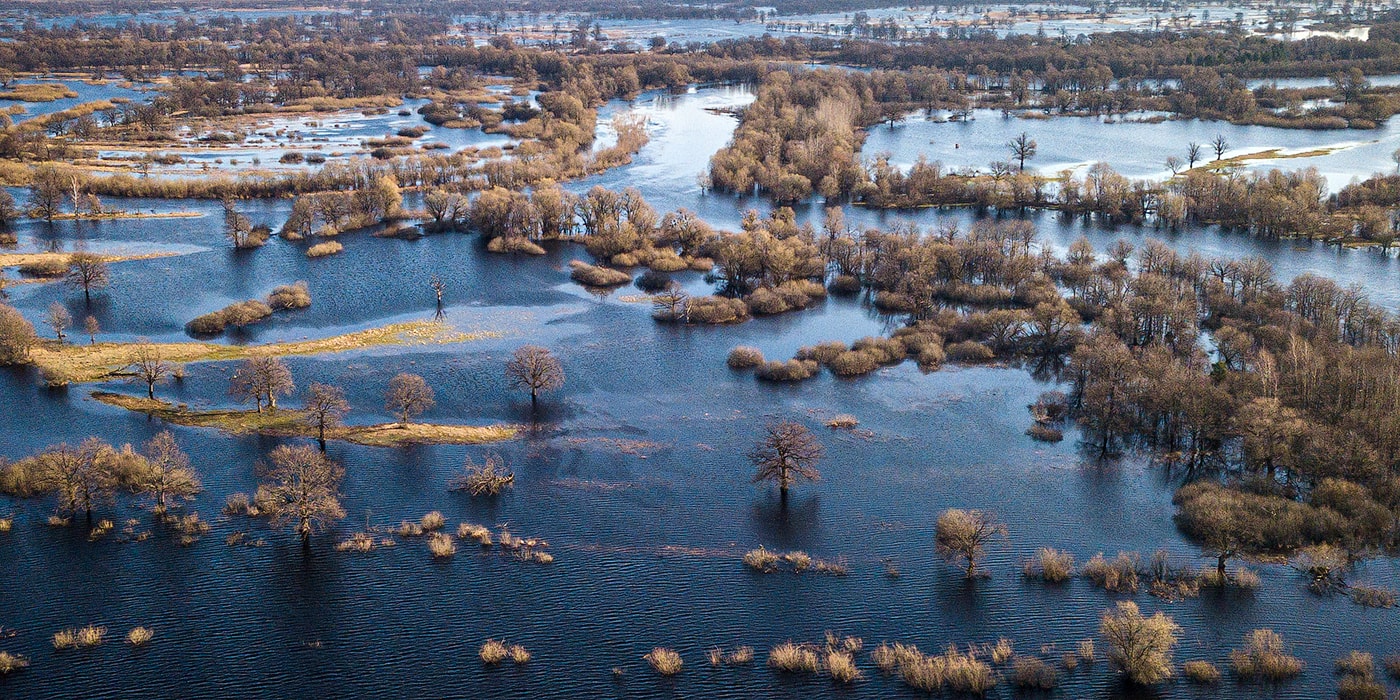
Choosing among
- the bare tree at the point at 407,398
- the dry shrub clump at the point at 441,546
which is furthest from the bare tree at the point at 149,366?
the dry shrub clump at the point at 441,546

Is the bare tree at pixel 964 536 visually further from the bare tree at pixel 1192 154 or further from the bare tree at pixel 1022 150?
the bare tree at pixel 1192 154

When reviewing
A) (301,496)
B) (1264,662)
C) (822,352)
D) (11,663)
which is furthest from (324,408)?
(1264,662)

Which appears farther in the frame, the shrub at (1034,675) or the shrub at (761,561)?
the shrub at (761,561)

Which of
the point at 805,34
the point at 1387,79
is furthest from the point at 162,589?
the point at 805,34

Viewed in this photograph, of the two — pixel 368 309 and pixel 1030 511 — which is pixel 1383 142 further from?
pixel 368 309

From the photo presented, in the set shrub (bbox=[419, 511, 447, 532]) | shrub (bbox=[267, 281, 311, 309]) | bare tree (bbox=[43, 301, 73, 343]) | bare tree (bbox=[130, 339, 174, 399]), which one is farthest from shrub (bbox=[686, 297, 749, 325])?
bare tree (bbox=[43, 301, 73, 343])

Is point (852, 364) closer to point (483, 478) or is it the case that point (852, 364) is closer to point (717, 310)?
point (717, 310)
